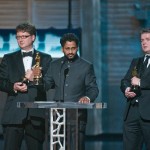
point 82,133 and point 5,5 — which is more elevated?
point 5,5

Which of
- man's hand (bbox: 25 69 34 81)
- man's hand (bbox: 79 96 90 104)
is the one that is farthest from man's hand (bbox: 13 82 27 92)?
man's hand (bbox: 79 96 90 104)

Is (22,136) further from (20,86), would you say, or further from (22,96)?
(20,86)

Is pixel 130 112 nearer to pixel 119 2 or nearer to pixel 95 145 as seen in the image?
pixel 95 145

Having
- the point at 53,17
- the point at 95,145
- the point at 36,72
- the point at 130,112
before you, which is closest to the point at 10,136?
the point at 36,72

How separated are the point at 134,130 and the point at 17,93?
4.00 feet

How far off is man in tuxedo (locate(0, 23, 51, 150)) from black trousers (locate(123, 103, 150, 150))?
837 mm

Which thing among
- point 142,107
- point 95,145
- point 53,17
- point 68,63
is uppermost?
point 53,17

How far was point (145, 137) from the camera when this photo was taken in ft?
23.1

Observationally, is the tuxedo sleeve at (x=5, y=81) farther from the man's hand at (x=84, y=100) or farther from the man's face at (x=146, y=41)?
the man's face at (x=146, y=41)

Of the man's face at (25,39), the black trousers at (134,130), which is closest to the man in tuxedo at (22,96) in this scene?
the man's face at (25,39)

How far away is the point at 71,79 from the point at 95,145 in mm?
4657

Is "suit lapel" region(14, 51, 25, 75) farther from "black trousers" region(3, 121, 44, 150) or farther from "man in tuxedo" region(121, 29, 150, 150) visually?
"man in tuxedo" region(121, 29, 150, 150)

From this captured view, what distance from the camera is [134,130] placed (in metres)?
7.06

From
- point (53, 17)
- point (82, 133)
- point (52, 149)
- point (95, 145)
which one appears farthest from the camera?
point (53, 17)
